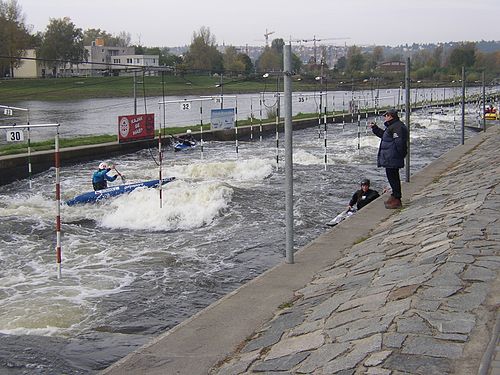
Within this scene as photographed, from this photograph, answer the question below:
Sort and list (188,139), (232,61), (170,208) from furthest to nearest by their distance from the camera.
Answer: (232,61) → (188,139) → (170,208)

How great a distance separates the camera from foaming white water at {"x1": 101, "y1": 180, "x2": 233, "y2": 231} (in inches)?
661

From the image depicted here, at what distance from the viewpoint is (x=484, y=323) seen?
5801 mm

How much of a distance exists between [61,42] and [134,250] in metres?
103

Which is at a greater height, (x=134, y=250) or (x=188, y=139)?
(x=188, y=139)

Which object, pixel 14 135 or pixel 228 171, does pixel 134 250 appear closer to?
pixel 14 135

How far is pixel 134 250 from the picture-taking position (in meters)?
14.2

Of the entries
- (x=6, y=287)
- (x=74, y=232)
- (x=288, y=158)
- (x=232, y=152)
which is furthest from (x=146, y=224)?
(x=232, y=152)

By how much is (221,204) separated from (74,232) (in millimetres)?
4041

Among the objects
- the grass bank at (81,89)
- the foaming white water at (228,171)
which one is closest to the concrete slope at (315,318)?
the foaming white water at (228,171)

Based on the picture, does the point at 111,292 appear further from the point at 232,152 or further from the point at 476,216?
the point at 232,152

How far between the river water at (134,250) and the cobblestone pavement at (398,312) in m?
2.42

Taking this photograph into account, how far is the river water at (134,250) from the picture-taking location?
9.21m

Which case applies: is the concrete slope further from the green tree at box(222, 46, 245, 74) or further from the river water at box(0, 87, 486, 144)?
the green tree at box(222, 46, 245, 74)

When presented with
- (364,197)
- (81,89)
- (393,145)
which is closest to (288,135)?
(393,145)
